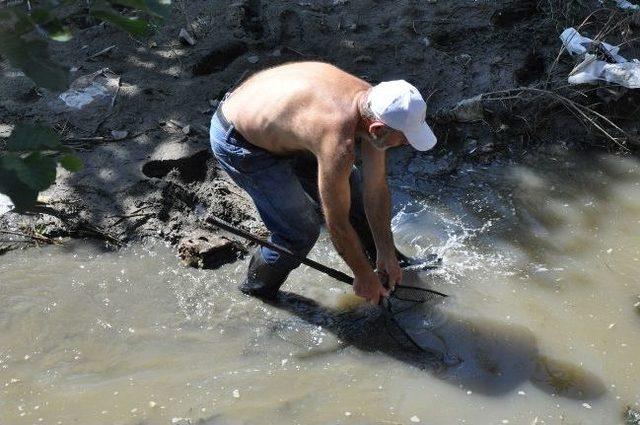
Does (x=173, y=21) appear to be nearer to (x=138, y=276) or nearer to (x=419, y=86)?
(x=419, y=86)

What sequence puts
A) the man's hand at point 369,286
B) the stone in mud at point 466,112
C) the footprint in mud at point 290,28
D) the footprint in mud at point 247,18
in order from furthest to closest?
1. the footprint in mud at point 247,18
2. the footprint in mud at point 290,28
3. the stone in mud at point 466,112
4. the man's hand at point 369,286

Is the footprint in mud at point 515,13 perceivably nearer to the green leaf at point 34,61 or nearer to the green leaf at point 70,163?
the green leaf at point 70,163

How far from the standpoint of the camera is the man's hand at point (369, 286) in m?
3.48

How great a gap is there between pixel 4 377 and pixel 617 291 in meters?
3.21

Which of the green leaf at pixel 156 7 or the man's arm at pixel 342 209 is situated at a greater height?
the green leaf at pixel 156 7

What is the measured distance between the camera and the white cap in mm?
3090

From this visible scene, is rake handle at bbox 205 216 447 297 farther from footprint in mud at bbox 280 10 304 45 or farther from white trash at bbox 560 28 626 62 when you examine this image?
white trash at bbox 560 28 626 62

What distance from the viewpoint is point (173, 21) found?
591cm

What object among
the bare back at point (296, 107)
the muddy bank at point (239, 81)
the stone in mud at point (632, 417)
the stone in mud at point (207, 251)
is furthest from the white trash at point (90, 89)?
the stone in mud at point (632, 417)

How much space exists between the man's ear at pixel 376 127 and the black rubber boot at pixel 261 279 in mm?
1058

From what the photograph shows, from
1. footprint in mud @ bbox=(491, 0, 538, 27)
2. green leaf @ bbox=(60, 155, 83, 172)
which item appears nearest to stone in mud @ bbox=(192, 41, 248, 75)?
footprint in mud @ bbox=(491, 0, 538, 27)

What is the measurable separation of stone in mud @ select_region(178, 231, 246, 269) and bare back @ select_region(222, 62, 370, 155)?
0.92 meters

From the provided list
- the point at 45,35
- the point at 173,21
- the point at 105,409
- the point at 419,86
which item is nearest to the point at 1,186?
the point at 45,35

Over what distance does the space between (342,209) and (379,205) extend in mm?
425
